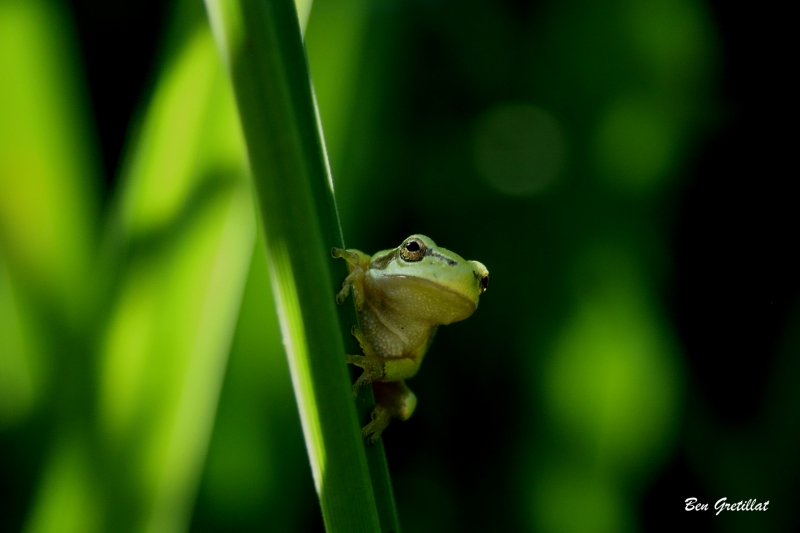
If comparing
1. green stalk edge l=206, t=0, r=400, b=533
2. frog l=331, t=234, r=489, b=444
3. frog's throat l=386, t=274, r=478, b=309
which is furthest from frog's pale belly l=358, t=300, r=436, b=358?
green stalk edge l=206, t=0, r=400, b=533

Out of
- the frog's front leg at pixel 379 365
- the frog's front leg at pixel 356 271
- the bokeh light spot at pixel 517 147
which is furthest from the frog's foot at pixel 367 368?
the bokeh light spot at pixel 517 147

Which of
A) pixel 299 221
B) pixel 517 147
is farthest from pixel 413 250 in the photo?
pixel 517 147

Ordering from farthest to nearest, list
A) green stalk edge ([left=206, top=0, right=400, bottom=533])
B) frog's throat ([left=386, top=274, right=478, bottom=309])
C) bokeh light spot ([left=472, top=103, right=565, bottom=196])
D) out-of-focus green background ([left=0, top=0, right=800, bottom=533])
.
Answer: bokeh light spot ([left=472, top=103, right=565, bottom=196]) → frog's throat ([left=386, top=274, right=478, bottom=309]) → out-of-focus green background ([left=0, top=0, right=800, bottom=533]) → green stalk edge ([left=206, top=0, right=400, bottom=533])

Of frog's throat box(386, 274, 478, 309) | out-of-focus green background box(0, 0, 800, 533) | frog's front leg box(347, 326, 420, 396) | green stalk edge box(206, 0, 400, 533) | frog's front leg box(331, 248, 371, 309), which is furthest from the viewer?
frog's throat box(386, 274, 478, 309)

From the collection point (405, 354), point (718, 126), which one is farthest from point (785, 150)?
point (405, 354)

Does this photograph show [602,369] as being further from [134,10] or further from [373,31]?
[134,10]

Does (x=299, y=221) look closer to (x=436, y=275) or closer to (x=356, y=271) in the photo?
→ (x=356, y=271)

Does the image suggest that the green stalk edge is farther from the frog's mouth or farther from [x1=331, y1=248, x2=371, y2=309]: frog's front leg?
the frog's mouth
